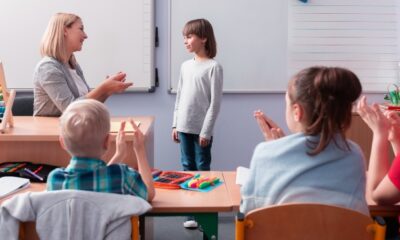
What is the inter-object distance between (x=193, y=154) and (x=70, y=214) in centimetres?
201

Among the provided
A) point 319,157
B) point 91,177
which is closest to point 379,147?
point 319,157

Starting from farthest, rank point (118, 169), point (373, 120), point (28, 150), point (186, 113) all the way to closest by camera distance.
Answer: point (186, 113) → point (28, 150) → point (373, 120) → point (118, 169)

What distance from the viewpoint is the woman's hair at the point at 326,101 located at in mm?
1439

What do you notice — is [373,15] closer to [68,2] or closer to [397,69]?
[397,69]

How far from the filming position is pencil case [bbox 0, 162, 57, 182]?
190cm

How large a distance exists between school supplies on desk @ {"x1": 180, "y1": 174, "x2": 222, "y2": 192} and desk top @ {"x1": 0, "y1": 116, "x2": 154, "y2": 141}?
0.99ft

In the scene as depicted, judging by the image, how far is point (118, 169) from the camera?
4.94 feet

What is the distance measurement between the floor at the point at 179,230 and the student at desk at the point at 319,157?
180 centimetres

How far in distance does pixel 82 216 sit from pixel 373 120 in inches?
38.7

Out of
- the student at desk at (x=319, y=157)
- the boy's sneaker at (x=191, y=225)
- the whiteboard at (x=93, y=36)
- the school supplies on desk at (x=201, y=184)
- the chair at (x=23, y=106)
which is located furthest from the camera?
the whiteboard at (x=93, y=36)

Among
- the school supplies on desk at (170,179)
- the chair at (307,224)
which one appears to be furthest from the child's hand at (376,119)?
the school supplies on desk at (170,179)

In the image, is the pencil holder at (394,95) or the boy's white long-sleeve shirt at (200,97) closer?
the boy's white long-sleeve shirt at (200,97)

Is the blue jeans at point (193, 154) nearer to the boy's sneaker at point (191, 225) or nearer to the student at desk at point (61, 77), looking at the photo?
the boy's sneaker at point (191, 225)

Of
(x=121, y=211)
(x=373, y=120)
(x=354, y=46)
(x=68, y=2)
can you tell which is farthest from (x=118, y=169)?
(x=354, y=46)
